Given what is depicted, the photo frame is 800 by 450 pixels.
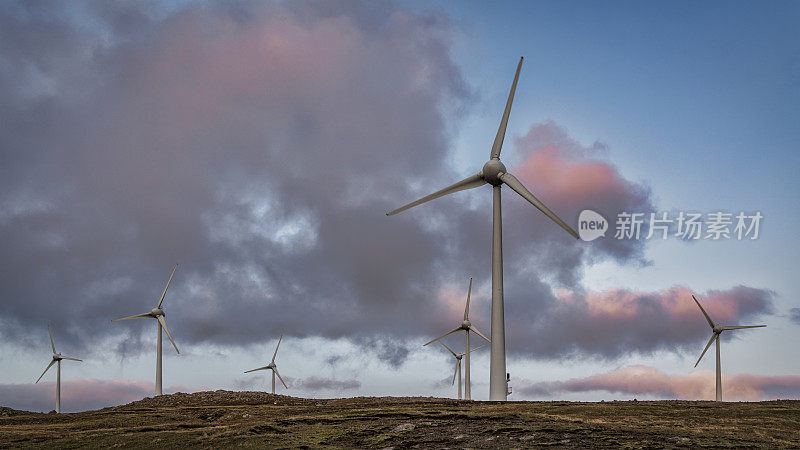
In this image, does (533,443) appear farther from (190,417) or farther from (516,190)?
(516,190)

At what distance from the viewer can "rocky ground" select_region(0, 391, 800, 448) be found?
104ft

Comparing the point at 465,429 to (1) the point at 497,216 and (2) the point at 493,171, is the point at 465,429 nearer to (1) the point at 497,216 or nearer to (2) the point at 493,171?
(1) the point at 497,216

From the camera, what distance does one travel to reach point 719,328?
4318 inches

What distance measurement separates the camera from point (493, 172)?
2874 inches

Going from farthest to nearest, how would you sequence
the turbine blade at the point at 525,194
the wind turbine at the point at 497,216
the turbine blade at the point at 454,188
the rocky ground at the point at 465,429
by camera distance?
the turbine blade at the point at 454,188
the turbine blade at the point at 525,194
the wind turbine at the point at 497,216
the rocky ground at the point at 465,429

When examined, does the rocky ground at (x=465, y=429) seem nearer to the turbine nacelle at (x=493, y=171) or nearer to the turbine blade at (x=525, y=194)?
the turbine blade at (x=525, y=194)

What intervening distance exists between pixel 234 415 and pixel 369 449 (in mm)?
21981

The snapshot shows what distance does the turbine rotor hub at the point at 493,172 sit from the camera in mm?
72938

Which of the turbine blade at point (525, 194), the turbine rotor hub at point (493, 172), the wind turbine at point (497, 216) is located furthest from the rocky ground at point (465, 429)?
the turbine rotor hub at point (493, 172)

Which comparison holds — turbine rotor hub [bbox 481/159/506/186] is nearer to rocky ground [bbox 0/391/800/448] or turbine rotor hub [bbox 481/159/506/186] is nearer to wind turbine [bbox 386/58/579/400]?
wind turbine [bbox 386/58/579/400]

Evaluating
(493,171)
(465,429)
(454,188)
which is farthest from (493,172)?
(465,429)

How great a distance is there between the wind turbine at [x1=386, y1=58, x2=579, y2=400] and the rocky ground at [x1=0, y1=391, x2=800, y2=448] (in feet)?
47.5

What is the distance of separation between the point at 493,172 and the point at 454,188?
6.12m

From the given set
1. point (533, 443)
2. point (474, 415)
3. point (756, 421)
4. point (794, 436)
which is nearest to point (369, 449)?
point (533, 443)
